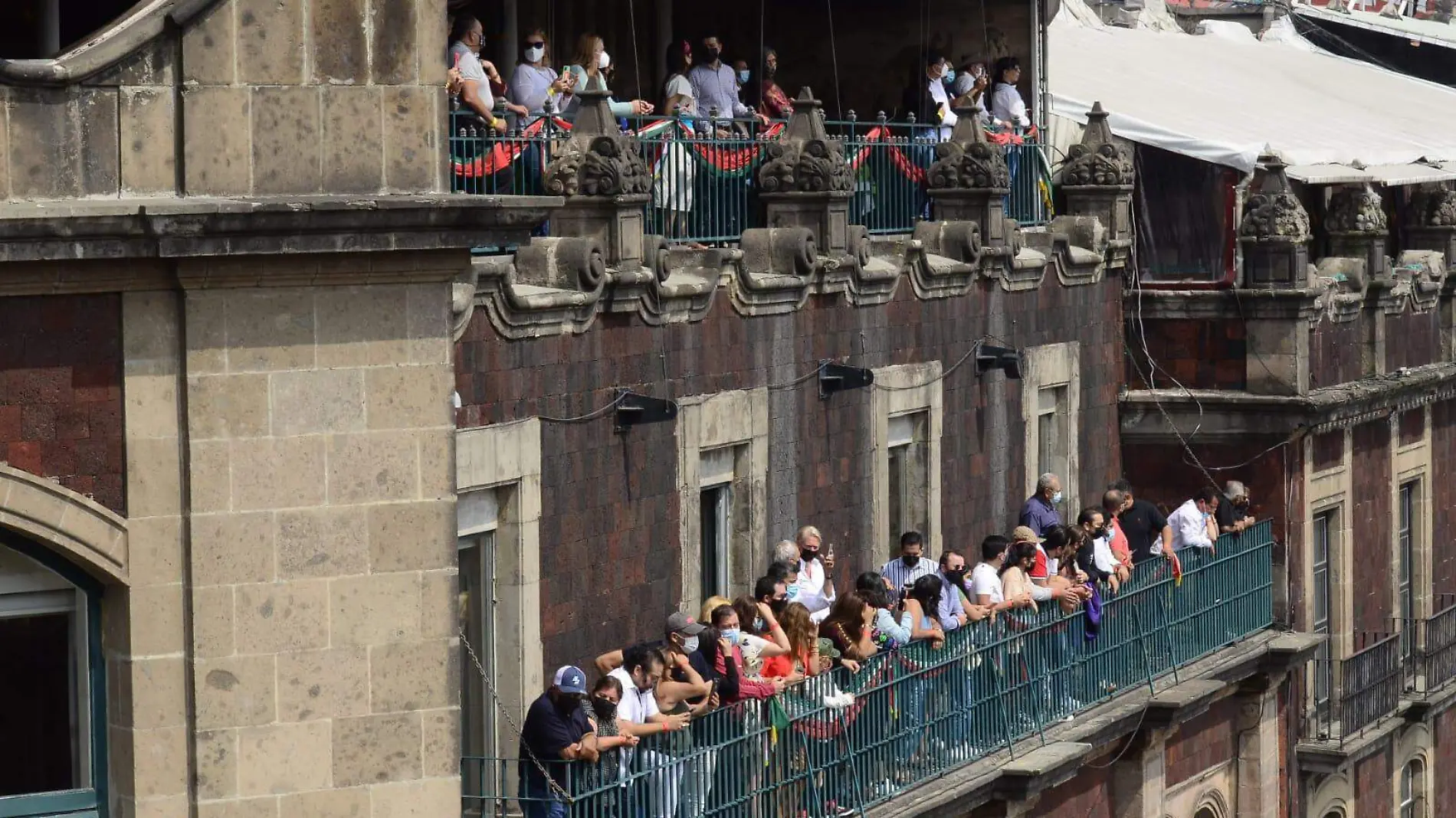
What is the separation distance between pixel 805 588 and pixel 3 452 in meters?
7.80

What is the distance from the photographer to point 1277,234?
27.3 meters

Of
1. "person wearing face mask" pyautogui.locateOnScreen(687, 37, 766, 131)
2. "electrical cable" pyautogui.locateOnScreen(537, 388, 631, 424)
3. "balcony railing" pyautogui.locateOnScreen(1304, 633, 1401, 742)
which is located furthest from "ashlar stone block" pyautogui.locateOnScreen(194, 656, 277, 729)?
"balcony railing" pyautogui.locateOnScreen(1304, 633, 1401, 742)

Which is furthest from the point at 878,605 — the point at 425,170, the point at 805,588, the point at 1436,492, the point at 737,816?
the point at 1436,492

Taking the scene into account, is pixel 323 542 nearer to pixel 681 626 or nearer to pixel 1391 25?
pixel 681 626

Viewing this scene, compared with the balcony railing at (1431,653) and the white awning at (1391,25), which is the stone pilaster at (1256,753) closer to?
the balcony railing at (1431,653)

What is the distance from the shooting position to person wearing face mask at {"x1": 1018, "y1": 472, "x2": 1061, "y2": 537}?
23.0m

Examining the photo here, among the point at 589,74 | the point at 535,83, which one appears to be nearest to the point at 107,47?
the point at 535,83

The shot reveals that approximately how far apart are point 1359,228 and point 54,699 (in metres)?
19.6

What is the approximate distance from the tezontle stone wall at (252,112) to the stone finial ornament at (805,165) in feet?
23.7

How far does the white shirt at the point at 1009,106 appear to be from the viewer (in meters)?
25.9

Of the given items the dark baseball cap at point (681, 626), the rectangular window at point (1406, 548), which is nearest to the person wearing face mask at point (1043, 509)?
the dark baseball cap at point (681, 626)

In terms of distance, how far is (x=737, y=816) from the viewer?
1684 cm

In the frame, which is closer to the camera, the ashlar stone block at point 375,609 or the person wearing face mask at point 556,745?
the ashlar stone block at point 375,609

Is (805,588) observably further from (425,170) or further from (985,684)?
(425,170)
